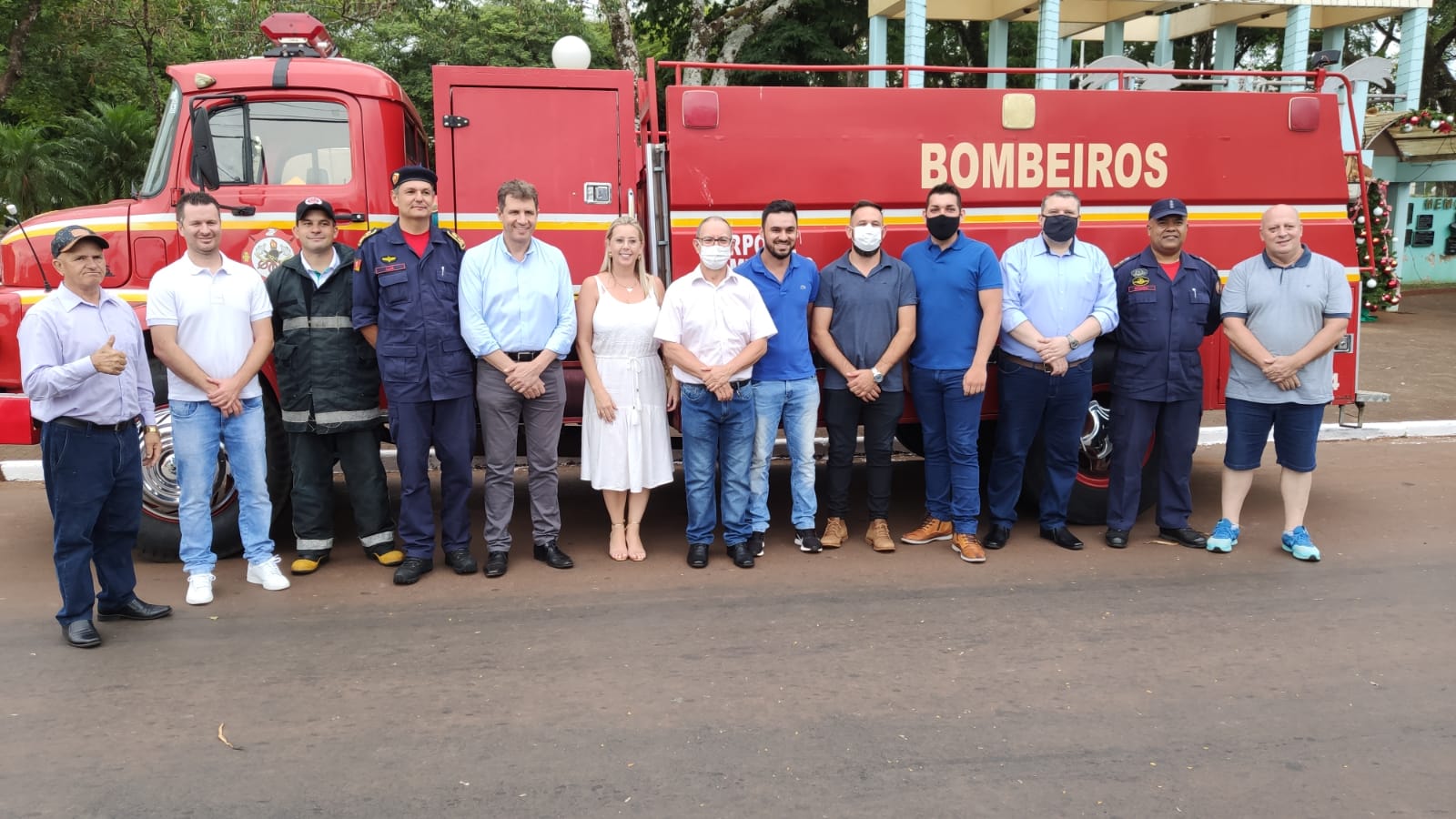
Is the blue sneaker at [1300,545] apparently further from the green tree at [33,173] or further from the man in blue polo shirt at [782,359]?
the green tree at [33,173]

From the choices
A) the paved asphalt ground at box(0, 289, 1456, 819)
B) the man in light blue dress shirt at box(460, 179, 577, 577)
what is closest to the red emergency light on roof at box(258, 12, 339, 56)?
the man in light blue dress shirt at box(460, 179, 577, 577)

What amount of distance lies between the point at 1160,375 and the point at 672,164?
2.96 m

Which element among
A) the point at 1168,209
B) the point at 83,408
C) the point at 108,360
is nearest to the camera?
the point at 108,360

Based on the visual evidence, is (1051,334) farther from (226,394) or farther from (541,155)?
(226,394)

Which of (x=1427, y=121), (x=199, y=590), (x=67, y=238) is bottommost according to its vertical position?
(x=199, y=590)

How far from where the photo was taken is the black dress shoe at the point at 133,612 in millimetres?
5000

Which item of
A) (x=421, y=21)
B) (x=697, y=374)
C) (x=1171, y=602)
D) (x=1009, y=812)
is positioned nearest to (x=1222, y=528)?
(x=1171, y=602)

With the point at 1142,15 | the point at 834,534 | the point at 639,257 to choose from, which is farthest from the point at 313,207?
the point at 1142,15

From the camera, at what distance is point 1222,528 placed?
6.15 meters

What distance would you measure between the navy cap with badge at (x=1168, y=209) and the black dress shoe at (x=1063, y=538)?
1.82 metres

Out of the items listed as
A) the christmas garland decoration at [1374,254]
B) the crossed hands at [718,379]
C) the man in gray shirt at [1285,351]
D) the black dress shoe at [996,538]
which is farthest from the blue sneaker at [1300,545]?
the crossed hands at [718,379]

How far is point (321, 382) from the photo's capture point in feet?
18.2

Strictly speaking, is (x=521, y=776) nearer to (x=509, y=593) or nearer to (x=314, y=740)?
(x=314, y=740)

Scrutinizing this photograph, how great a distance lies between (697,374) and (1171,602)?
259 cm
